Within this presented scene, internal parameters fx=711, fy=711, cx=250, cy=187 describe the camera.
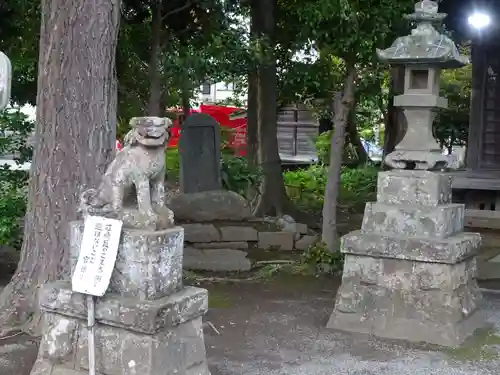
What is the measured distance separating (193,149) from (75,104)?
5443 millimetres

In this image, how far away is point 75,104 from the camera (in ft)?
20.1

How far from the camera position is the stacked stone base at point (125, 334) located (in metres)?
4.27

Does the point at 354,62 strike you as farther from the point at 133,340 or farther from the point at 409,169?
the point at 133,340

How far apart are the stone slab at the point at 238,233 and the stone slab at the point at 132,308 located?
5.92 meters

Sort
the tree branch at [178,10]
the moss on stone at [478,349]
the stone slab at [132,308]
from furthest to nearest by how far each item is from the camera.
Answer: the tree branch at [178,10] → the moss on stone at [478,349] → the stone slab at [132,308]

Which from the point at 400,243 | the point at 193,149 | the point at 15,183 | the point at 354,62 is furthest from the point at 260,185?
the point at 400,243

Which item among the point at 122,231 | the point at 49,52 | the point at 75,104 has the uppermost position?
the point at 49,52

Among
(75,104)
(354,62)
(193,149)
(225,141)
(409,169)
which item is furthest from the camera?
(225,141)

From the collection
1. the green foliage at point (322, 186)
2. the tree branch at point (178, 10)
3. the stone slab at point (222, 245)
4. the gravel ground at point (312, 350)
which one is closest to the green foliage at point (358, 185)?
the green foliage at point (322, 186)

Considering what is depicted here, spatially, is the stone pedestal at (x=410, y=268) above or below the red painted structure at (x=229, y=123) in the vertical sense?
below

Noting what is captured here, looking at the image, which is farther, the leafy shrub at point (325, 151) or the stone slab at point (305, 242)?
the leafy shrub at point (325, 151)

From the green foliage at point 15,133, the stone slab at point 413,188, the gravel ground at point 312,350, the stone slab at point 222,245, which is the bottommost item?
the gravel ground at point 312,350

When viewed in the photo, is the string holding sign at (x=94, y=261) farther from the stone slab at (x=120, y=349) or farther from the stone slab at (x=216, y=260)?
the stone slab at (x=216, y=260)

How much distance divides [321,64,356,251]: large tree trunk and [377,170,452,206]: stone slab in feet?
8.89
